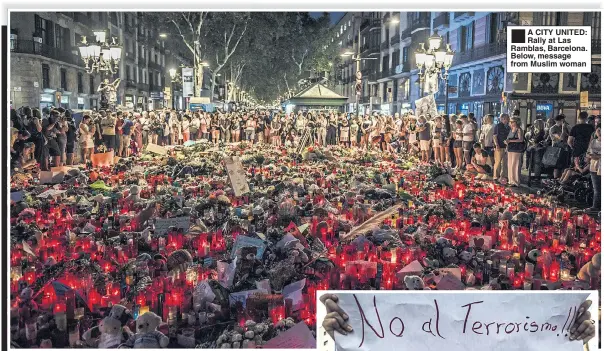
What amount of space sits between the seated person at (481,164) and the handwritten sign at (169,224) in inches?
198

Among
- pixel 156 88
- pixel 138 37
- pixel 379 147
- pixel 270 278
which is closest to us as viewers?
pixel 270 278

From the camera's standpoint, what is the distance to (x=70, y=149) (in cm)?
1036

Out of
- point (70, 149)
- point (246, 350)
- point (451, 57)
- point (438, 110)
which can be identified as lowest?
point (246, 350)

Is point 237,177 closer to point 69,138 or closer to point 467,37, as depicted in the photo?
point 69,138

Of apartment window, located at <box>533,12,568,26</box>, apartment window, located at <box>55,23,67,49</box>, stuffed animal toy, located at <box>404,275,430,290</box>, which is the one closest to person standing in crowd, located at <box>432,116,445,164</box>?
apartment window, located at <box>533,12,568,26</box>

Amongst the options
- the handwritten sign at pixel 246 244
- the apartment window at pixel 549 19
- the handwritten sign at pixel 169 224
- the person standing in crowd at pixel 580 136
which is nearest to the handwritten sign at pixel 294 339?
the handwritten sign at pixel 246 244

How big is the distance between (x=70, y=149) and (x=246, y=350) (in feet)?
20.5

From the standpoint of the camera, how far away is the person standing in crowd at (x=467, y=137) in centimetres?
1065

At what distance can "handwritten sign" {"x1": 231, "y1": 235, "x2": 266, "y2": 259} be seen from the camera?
22.8 feet

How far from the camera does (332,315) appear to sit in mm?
3422

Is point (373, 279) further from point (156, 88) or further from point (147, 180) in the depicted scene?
point (156, 88)

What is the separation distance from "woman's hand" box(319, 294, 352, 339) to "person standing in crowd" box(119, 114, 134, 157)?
25.4ft

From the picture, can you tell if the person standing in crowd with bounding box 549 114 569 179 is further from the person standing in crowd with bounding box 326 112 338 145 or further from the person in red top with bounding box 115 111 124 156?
the person in red top with bounding box 115 111 124 156
